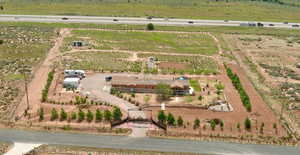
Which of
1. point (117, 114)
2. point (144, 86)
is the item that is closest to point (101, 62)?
point (144, 86)

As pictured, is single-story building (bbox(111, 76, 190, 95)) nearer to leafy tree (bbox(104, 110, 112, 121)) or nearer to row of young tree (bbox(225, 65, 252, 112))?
row of young tree (bbox(225, 65, 252, 112))

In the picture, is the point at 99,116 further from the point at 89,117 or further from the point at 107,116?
the point at 89,117

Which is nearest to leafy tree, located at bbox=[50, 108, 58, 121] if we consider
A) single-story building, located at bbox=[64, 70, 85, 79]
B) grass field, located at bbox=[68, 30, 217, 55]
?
single-story building, located at bbox=[64, 70, 85, 79]

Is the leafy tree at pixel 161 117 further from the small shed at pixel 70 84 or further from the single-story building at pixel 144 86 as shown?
the small shed at pixel 70 84

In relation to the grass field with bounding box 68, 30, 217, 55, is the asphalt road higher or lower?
higher

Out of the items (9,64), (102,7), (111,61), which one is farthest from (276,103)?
(102,7)

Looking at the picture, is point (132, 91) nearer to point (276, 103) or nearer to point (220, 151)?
point (220, 151)
